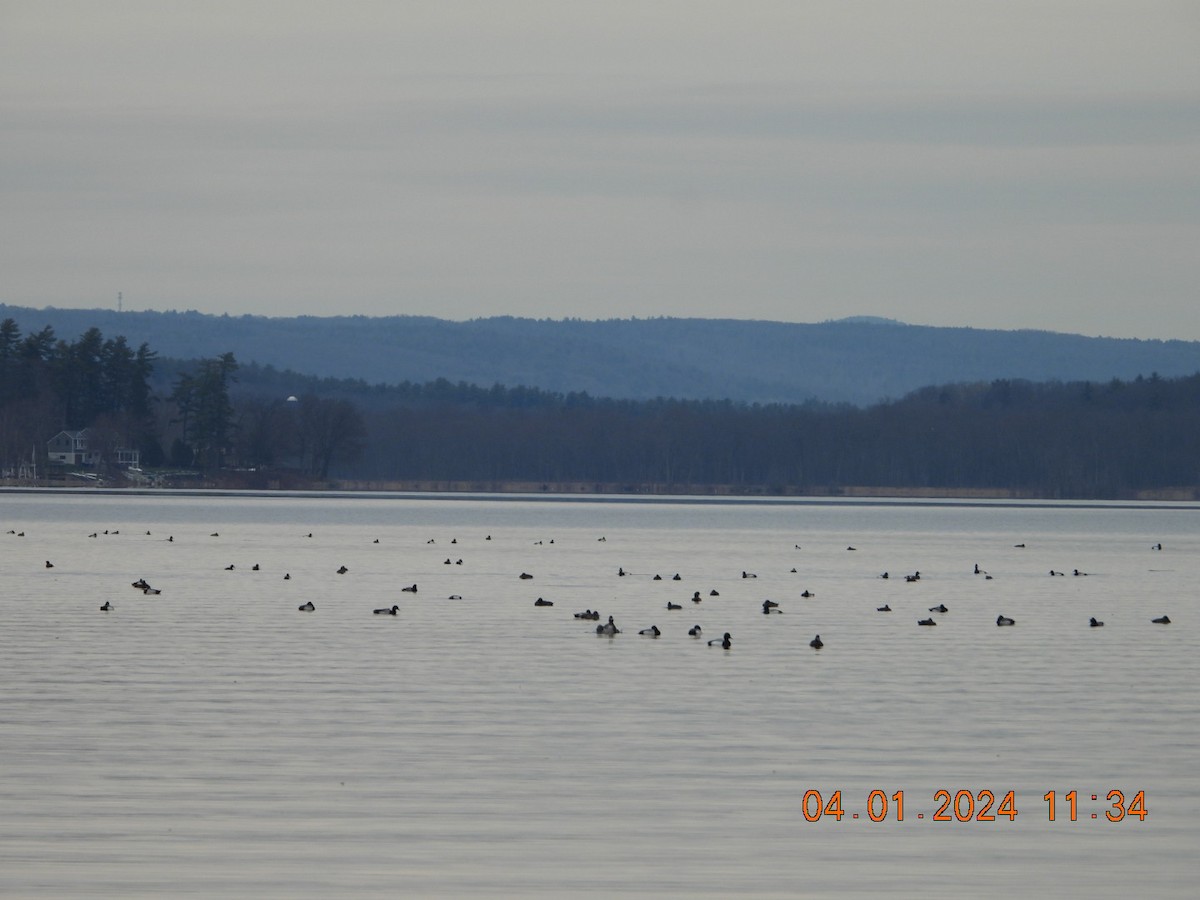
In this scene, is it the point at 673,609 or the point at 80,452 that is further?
the point at 80,452

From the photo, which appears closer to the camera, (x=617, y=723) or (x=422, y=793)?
(x=422, y=793)

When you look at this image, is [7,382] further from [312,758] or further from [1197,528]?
[312,758]

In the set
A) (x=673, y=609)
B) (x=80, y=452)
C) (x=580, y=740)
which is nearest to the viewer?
(x=580, y=740)

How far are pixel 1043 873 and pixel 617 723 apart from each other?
8.45 meters

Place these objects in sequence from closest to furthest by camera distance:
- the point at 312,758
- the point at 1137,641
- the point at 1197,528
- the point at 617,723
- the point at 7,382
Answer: the point at 312,758, the point at 617,723, the point at 1137,641, the point at 1197,528, the point at 7,382

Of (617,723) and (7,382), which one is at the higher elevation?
(7,382)

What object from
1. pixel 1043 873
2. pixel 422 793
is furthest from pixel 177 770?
pixel 1043 873

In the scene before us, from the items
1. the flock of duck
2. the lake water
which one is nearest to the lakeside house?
the flock of duck

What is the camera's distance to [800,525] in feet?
364

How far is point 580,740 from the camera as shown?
69.9 ft

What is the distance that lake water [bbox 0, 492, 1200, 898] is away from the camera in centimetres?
1504
